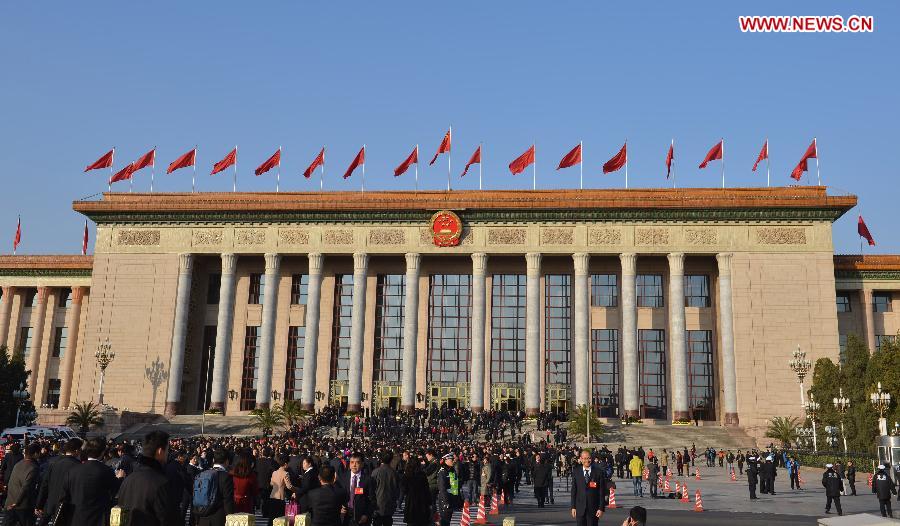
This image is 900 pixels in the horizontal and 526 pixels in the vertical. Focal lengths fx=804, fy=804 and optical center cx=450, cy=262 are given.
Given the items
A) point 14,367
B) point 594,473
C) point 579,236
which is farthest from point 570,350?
point 594,473

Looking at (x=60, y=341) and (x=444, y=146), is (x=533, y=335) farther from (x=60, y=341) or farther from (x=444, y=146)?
(x=60, y=341)

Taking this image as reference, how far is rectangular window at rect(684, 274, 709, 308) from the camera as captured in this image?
58094 millimetres

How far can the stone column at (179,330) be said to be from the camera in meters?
56.3

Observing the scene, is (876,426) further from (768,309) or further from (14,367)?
(14,367)

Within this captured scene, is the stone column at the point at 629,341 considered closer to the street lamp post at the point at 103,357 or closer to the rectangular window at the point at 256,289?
the rectangular window at the point at 256,289

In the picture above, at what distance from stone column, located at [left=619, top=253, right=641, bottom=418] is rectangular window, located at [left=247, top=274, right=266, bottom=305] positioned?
2694cm

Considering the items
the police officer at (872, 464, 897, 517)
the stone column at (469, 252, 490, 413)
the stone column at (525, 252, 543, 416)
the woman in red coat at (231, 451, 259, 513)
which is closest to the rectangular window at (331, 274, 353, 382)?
the stone column at (469, 252, 490, 413)

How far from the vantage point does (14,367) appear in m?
49.4

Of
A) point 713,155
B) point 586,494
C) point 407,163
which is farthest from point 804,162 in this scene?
point 586,494

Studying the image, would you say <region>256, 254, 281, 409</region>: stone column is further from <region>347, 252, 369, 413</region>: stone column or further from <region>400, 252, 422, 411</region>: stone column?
<region>400, 252, 422, 411</region>: stone column

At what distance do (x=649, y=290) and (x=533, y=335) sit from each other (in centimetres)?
985

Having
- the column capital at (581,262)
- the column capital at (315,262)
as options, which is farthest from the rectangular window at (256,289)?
the column capital at (581,262)

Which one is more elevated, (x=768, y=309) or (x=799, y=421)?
(x=768, y=309)

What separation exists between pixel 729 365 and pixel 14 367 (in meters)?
45.5
